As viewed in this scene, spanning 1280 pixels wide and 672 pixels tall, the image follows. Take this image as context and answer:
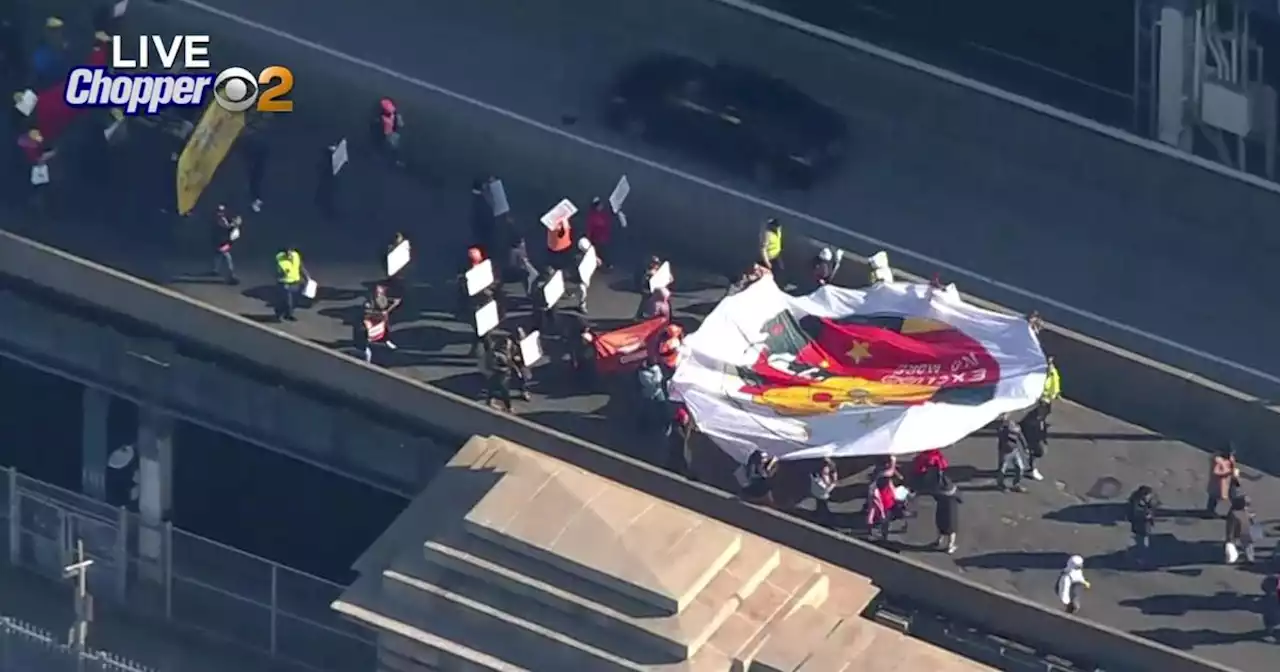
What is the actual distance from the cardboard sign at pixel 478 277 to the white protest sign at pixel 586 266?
211cm

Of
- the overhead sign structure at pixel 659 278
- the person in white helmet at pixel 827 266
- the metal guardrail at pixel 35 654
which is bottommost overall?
the metal guardrail at pixel 35 654

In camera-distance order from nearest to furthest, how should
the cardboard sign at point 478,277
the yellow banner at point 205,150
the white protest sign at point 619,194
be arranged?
1. the cardboard sign at point 478,277
2. the white protest sign at point 619,194
3. the yellow banner at point 205,150

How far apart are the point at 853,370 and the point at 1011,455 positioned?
3.69m

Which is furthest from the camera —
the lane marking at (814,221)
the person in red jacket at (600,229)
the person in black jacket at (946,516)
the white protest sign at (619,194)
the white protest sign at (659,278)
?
the lane marking at (814,221)

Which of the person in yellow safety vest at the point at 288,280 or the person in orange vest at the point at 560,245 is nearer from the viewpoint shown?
the person in yellow safety vest at the point at 288,280

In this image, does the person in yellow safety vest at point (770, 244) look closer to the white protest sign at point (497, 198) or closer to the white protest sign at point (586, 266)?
the white protest sign at point (586, 266)

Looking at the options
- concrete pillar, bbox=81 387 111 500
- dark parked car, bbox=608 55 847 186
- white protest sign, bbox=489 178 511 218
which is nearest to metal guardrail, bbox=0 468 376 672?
concrete pillar, bbox=81 387 111 500

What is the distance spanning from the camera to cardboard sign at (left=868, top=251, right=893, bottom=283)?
315ft

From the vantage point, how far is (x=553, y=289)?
94688mm

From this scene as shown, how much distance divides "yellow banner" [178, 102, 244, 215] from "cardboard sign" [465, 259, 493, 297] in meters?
7.55

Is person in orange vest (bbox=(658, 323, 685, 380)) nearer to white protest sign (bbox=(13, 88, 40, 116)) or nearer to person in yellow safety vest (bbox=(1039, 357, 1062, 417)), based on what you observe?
person in yellow safety vest (bbox=(1039, 357, 1062, 417))

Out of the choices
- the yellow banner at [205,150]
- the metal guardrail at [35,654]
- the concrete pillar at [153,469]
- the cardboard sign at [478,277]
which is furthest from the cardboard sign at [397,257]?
the metal guardrail at [35,654]

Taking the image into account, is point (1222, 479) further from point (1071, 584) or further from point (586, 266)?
point (586, 266)

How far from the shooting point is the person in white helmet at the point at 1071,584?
8950cm
